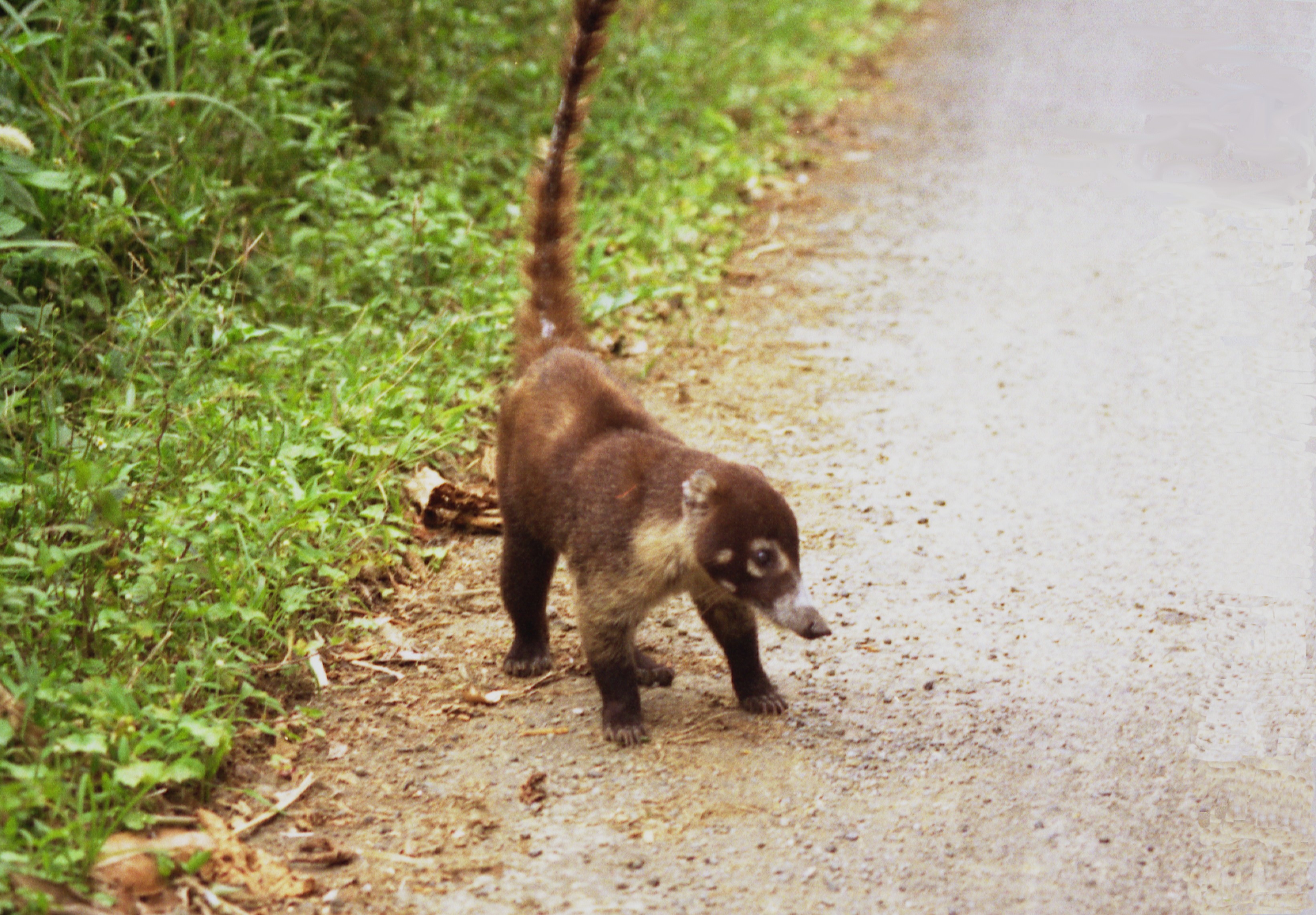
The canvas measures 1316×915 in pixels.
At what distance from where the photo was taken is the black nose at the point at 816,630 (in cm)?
373

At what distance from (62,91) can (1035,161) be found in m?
6.12

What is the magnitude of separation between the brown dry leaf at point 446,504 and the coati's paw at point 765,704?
147 centimetres

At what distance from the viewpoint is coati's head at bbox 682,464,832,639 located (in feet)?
12.3

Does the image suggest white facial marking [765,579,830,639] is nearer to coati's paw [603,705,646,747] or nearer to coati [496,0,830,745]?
coati [496,0,830,745]

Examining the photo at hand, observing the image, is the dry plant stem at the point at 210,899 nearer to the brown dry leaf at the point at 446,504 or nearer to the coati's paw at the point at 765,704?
the coati's paw at the point at 765,704

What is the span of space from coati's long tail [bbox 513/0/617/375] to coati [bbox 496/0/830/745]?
0.06 metres

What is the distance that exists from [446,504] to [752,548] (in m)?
1.72

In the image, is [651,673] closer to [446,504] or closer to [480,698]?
[480,698]

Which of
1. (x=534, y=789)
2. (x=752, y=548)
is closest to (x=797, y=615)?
(x=752, y=548)

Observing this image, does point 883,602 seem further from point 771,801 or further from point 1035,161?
point 1035,161

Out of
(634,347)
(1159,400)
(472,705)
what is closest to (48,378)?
(472,705)

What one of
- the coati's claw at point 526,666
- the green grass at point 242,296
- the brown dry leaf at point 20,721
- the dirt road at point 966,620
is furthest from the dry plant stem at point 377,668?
the brown dry leaf at point 20,721

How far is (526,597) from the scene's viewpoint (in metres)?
4.28

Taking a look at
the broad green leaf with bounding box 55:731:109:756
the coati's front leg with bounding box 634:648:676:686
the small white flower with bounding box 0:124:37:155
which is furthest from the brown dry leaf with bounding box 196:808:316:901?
the small white flower with bounding box 0:124:37:155
